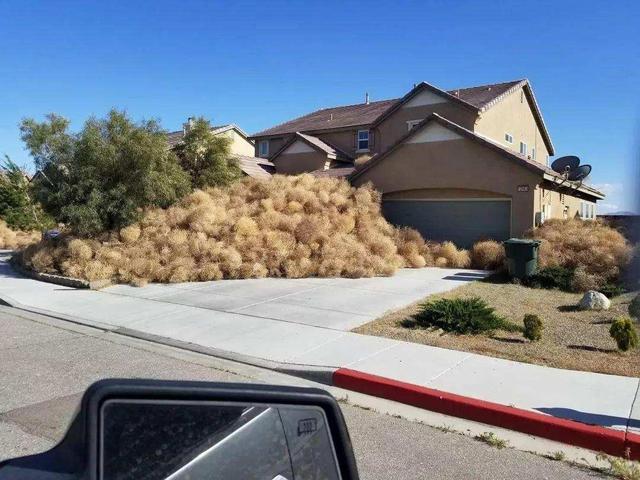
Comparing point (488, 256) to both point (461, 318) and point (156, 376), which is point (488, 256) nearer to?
point (461, 318)

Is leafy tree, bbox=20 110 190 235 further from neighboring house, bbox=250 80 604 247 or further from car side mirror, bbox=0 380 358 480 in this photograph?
car side mirror, bbox=0 380 358 480

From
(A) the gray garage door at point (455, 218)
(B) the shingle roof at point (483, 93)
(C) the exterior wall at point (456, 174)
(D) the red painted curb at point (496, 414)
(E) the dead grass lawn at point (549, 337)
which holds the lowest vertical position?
(D) the red painted curb at point (496, 414)

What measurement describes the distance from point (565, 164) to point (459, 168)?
470cm

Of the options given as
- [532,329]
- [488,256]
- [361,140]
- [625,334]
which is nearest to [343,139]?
[361,140]

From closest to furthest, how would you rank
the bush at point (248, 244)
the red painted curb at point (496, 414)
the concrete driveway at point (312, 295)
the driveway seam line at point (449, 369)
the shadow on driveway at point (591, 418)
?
the red painted curb at point (496, 414) < the shadow on driveway at point (591, 418) < the driveway seam line at point (449, 369) < the concrete driveway at point (312, 295) < the bush at point (248, 244)

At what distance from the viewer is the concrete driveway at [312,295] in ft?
32.9

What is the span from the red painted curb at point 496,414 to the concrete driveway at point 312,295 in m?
2.74

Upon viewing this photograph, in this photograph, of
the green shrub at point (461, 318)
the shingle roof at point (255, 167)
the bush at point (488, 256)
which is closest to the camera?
the green shrub at point (461, 318)

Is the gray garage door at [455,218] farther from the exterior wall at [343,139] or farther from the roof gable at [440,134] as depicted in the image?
the exterior wall at [343,139]

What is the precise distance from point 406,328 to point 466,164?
11.2m

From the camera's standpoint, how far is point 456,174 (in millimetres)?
19031

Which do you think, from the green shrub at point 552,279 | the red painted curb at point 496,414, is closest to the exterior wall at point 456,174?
the green shrub at point 552,279

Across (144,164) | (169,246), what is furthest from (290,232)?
(144,164)

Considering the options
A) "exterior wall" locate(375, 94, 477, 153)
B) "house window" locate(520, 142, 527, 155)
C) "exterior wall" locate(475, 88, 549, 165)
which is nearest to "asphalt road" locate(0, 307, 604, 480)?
"exterior wall" locate(375, 94, 477, 153)
